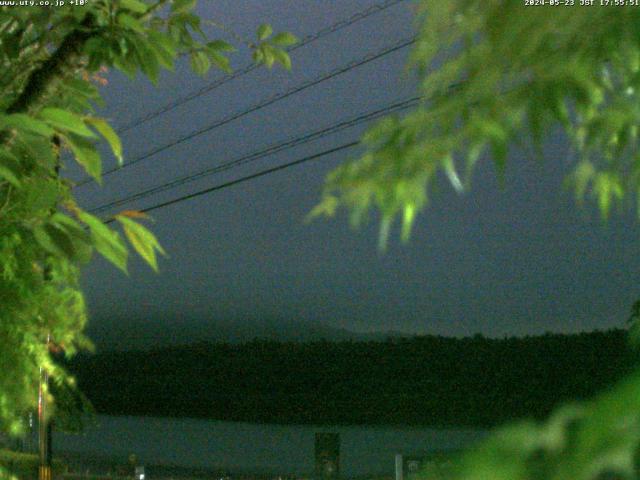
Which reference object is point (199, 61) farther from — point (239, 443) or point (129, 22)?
point (239, 443)

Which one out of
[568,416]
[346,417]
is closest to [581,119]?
[568,416]

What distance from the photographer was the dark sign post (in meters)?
11.5

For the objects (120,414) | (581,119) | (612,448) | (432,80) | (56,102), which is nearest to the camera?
(612,448)

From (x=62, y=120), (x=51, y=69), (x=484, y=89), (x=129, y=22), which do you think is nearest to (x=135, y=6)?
(x=129, y=22)

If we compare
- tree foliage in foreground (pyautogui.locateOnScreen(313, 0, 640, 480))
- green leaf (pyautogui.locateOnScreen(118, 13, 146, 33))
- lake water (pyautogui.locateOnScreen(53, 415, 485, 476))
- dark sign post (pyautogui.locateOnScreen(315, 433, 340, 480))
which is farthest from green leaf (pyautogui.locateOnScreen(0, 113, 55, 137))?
lake water (pyautogui.locateOnScreen(53, 415, 485, 476))

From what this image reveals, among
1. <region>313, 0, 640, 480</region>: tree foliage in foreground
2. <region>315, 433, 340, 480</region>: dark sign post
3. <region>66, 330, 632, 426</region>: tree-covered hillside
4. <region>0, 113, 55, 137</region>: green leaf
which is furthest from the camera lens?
<region>66, 330, 632, 426</region>: tree-covered hillside

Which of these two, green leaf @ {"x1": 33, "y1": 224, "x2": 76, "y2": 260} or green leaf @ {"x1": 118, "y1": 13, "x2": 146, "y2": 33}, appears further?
green leaf @ {"x1": 118, "y1": 13, "x2": 146, "y2": 33}

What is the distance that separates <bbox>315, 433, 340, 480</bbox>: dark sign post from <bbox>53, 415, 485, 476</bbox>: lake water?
13.4m

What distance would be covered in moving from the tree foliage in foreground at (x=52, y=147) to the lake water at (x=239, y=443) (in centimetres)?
2256

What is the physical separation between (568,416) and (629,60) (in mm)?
549

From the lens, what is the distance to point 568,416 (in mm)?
664

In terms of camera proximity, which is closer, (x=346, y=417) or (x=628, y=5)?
(x=628, y=5)

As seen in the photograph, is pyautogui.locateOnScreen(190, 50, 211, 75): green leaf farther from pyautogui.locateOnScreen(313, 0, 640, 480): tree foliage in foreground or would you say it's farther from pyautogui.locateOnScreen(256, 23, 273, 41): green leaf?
pyautogui.locateOnScreen(313, 0, 640, 480): tree foliage in foreground

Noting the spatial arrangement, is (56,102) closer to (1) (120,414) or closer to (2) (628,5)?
(2) (628,5)
